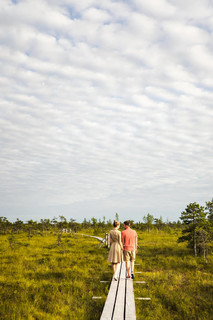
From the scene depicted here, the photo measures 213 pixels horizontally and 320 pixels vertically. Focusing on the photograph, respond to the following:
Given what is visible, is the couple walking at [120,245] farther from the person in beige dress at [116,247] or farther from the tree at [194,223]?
the tree at [194,223]

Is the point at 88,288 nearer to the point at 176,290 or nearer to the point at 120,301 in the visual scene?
the point at 120,301

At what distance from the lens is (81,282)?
1040 centimetres

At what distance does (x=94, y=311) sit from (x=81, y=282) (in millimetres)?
3108

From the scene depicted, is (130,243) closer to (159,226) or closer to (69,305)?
(69,305)

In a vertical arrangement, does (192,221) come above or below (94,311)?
above

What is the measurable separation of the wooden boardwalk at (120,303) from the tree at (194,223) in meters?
8.19

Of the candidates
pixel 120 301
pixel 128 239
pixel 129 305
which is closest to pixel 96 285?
pixel 128 239

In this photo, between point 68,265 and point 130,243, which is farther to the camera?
point 68,265

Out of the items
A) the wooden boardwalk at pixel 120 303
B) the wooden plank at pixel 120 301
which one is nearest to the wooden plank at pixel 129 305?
the wooden boardwalk at pixel 120 303

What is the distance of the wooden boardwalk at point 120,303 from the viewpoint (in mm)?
6152

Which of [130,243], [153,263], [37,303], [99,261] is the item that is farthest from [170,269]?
[37,303]

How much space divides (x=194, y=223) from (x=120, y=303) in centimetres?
1087

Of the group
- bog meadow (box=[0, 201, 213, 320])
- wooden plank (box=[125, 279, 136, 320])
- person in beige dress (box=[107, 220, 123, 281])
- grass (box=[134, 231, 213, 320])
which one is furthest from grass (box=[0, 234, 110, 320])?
grass (box=[134, 231, 213, 320])

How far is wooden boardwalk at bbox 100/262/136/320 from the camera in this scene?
6152 mm
